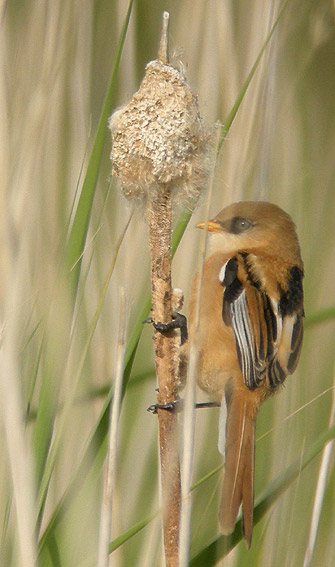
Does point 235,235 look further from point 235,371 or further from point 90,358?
point 90,358

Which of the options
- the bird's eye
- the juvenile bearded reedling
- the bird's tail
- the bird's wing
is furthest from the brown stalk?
the bird's eye

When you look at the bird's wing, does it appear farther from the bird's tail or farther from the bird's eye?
the bird's eye

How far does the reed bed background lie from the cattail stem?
0.16 metres

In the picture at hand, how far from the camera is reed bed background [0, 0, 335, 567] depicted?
1.71 m

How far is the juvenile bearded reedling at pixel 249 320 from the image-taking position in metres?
2.27

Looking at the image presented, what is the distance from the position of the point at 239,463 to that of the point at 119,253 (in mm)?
835

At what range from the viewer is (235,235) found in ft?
8.93

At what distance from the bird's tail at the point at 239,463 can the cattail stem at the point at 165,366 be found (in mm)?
244

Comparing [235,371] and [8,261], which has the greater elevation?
[8,261]

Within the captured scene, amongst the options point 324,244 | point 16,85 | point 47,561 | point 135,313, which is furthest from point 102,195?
point 47,561

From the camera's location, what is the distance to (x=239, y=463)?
1.98 meters

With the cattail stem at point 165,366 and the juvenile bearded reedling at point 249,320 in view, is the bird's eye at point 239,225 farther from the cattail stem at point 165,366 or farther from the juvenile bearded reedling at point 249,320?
the cattail stem at point 165,366

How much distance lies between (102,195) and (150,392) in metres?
0.64

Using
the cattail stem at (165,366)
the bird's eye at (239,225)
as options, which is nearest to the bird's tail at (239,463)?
the cattail stem at (165,366)
